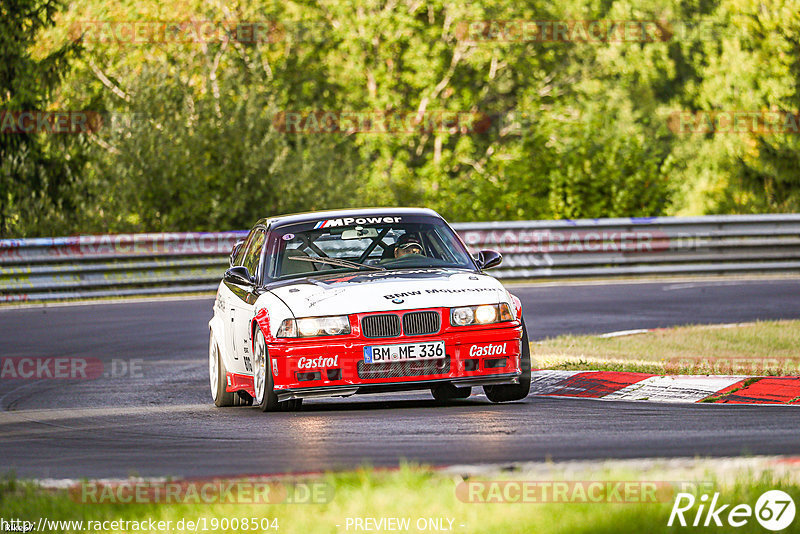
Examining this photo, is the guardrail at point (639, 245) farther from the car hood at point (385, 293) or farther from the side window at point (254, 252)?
the car hood at point (385, 293)

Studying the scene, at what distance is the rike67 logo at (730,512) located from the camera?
516cm

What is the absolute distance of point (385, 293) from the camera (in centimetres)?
996

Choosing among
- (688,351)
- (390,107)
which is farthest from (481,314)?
(390,107)

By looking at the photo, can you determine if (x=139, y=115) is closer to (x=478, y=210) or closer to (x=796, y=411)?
(x=478, y=210)

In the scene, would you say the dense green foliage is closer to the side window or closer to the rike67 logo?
the side window

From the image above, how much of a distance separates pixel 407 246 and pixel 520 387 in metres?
1.53

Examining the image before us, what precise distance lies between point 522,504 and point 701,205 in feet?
173

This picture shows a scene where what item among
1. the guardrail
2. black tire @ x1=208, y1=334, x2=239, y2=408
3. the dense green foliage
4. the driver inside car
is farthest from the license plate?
the dense green foliage

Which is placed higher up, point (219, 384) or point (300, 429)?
point (300, 429)

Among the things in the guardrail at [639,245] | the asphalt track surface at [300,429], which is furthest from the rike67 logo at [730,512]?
the guardrail at [639,245]

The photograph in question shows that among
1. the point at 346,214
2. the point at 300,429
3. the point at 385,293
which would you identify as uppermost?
the point at 346,214

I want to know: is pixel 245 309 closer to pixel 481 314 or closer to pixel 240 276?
pixel 240 276

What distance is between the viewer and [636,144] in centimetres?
3316

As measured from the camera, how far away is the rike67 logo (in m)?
5.16
